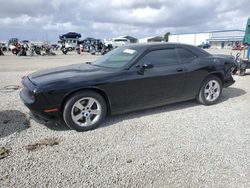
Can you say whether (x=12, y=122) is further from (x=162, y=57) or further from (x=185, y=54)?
(x=185, y=54)

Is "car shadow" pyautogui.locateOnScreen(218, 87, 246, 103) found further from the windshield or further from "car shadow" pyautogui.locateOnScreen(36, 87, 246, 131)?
the windshield

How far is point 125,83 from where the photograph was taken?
434 cm

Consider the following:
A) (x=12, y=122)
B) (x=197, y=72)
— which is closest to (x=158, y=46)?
(x=197, y=72)

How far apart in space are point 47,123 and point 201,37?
282 feet

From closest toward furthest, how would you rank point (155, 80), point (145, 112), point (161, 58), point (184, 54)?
point (155, 80)
point (161, 58)
point (145, 112)
point (184, 54)

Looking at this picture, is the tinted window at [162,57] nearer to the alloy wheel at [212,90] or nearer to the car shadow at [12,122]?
the alloy wheel at [212,90]

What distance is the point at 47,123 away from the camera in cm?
404

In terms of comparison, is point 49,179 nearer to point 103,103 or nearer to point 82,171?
point 82,171

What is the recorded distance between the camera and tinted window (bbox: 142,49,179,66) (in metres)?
4.72

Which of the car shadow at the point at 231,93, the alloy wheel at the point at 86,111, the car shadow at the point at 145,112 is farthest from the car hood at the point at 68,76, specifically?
the car shadow at the point at 231,93

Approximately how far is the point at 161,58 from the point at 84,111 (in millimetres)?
1932

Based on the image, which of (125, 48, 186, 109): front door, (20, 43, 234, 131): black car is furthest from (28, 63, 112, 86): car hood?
(125, 48, 186, 109): front door

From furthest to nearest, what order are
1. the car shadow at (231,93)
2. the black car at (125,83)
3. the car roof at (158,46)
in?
the car shadow at (231,93) → the car roof at (158,46) → the black car at (125,83)

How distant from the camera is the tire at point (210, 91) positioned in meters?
5.45
